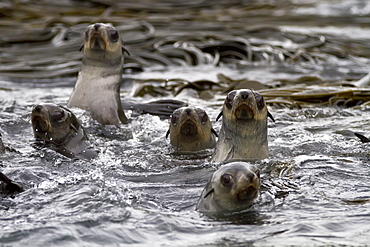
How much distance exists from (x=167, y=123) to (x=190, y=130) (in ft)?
4.56

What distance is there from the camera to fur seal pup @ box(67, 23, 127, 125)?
25.7 feet

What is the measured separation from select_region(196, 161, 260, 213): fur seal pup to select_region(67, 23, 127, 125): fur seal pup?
303 centimetres

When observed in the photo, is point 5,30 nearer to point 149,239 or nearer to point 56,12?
point 56,12

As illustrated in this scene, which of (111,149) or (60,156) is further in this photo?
(111,149)

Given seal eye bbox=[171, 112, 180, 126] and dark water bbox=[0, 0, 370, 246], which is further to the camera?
seal eye bbox=[171, 112, 180, 126]

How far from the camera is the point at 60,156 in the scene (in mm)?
6234

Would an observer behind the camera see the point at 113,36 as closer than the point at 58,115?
No

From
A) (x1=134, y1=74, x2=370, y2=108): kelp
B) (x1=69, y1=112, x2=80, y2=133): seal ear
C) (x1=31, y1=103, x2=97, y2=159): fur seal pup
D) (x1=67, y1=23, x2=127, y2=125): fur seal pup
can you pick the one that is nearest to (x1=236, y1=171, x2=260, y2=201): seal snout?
(x1=31, y1=103, x2=97, y2=159): fur seal pup

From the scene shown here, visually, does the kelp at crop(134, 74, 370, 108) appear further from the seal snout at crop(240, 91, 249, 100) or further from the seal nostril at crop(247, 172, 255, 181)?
the seal nostril at crop(247, 172, 255, 181)

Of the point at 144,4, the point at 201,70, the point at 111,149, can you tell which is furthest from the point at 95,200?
the point at 144,4

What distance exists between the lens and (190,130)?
6570mm

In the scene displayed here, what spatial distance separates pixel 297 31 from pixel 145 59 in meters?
3.53

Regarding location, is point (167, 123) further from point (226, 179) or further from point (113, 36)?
point (226, 179)

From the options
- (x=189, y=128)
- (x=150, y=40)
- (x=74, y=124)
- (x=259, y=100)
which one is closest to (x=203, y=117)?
(x=189, y=128)
